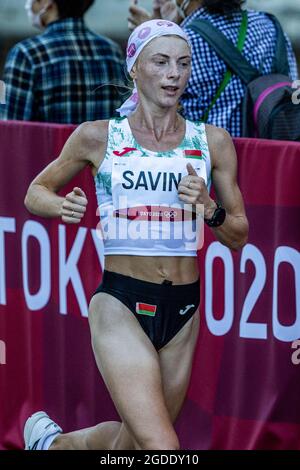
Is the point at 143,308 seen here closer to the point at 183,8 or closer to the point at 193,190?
the point at 193,190

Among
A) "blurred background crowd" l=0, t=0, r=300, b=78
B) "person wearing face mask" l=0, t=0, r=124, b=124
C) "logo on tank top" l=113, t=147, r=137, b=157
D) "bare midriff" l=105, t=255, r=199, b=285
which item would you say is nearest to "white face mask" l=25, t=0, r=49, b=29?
"person wearing face mask" l=0, t=0, r=124, b=124

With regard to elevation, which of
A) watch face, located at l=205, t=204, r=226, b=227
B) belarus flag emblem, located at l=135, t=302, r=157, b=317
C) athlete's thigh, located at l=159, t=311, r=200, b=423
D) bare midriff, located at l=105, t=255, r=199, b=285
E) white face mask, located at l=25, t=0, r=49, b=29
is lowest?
athlete's thigh, located at l=159, t=311, r=200, b=423

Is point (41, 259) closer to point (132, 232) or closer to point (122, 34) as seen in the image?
point (132, 232)

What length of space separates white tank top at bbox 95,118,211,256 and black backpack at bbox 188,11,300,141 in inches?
40.4

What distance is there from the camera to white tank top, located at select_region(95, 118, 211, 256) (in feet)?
16.4

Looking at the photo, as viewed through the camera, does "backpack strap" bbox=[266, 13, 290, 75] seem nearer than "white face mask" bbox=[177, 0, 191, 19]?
Yes

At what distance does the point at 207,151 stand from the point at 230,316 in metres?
1.20

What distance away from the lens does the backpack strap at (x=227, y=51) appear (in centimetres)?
623

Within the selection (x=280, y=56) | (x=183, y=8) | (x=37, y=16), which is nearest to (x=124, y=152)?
(x=280, y=56)

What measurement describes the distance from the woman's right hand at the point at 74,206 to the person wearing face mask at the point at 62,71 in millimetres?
2160

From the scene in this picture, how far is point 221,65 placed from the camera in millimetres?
6258

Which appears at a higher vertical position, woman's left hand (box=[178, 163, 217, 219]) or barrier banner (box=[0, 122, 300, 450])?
woman's left hand (box=[178, 163, 217, 219])

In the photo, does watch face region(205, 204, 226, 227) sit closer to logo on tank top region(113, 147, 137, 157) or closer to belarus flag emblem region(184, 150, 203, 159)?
belarus flag emblem region(184, 150, 203, 159)
